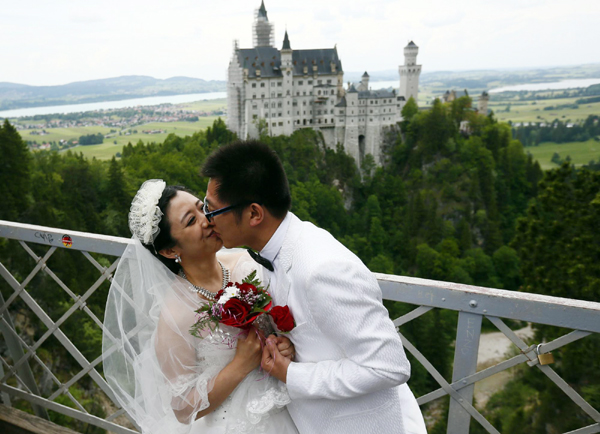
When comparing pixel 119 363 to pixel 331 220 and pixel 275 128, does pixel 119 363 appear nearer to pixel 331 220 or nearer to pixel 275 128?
pixel 331 220

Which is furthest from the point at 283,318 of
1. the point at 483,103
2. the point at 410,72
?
the point at 483,103

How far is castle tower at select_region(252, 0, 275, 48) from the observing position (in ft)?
183

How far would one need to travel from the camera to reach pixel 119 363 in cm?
225

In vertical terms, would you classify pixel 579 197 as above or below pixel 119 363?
below

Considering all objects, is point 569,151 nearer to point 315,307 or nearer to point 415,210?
point 415,210

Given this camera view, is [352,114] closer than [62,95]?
Yes

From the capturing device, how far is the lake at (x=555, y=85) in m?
84.2

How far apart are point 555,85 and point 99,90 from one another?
8841cm

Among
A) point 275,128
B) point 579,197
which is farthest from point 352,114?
point 579,197

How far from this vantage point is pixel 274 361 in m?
1.90

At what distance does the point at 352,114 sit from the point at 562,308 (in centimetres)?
4737

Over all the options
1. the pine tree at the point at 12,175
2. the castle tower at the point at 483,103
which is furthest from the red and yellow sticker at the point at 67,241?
the castle tower at the point at 483,103

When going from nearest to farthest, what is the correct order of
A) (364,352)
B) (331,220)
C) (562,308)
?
(364,352), (562,308), (331,220)

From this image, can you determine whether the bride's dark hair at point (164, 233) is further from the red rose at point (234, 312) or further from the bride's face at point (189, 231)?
the red rose at point (234, 312)
